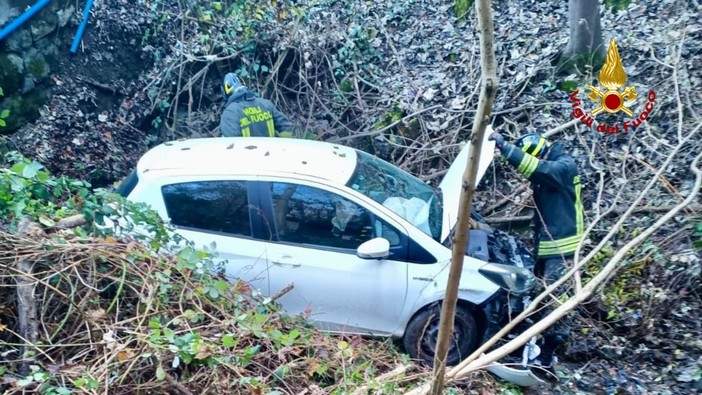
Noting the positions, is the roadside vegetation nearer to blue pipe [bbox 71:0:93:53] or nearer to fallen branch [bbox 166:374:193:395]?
fallen branch [bbox 166:374:193:395]

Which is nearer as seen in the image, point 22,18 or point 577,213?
point 577,213

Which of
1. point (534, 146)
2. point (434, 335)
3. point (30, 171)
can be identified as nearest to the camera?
point (30, 171)

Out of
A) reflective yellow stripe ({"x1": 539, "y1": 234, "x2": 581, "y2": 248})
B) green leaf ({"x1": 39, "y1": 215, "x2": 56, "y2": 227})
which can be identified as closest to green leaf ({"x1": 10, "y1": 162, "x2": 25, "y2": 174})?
green leaf ({"x1": 39, "y1": 215, "x2": 56, "y2": 227})

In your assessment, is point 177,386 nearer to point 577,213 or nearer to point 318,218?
point 318,218

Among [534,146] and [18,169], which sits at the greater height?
[534,146]

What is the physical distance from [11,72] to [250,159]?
512 cm

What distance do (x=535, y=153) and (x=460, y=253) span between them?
3.29 metres

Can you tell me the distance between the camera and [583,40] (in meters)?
7.46

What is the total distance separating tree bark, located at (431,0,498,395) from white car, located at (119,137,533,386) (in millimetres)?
2021

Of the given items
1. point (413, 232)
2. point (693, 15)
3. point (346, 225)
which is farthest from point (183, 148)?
point (693, 15)

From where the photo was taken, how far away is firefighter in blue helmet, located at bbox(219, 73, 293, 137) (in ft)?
21.2

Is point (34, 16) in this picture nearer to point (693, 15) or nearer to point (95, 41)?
point (95, 41)

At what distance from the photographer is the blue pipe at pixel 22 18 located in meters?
7.86

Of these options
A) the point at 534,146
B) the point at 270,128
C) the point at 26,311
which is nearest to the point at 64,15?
the point at 270,128
